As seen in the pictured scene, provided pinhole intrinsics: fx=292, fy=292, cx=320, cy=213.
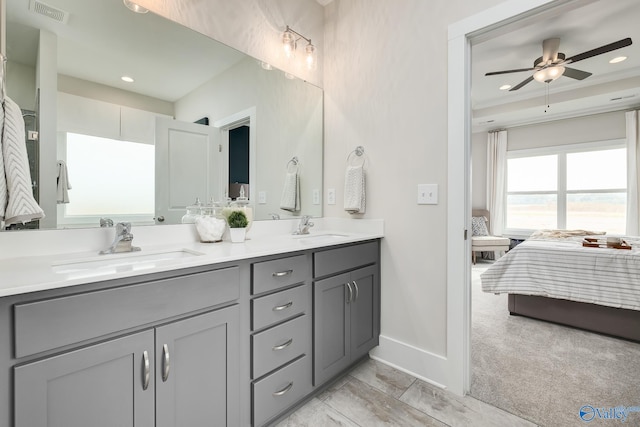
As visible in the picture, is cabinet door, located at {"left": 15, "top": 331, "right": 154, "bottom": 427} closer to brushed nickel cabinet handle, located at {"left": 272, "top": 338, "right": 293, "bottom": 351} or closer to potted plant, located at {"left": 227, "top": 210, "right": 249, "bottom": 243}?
brushed nickel cabinet handle, located at {"left": 272, "top": 338, "right": 293, "bottom": 351}

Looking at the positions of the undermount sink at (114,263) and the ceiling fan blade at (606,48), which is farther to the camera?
the ceiling fan blade at (606,48)

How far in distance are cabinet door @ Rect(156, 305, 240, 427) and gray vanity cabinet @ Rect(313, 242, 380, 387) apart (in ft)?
1.58

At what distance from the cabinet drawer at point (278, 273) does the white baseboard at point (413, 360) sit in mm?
900

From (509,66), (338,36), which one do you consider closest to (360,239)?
(338,36)

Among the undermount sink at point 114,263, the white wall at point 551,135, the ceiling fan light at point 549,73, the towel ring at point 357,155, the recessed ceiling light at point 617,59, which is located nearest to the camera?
the undermount sink at point 114,263

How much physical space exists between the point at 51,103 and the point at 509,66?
4413mm

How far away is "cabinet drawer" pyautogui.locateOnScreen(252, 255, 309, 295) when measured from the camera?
1260 millimetres

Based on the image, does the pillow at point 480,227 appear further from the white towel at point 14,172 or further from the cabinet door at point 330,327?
the white towel at point 14,172

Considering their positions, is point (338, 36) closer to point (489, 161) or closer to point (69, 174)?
point (69, 174)

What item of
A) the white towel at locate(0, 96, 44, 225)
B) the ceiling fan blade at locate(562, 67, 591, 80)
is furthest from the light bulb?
the ceiling fan blade at locate(562, 67, 591, 80)

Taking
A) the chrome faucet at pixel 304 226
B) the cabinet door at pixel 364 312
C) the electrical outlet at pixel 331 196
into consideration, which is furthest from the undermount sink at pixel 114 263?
the electrical outlet at pixel 331 196

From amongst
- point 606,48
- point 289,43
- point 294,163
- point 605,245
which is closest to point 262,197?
point 294,163

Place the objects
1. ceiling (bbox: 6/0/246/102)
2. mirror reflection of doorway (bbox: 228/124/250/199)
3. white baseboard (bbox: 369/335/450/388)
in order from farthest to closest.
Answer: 1. mirror reflection of doorway (bbox: 228/124/250/199)
2. white baseboard (bbox: 369/335/450/388)
3. ceiling (bbox: 6/0/246/102)

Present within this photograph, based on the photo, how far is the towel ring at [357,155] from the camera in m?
2.08
